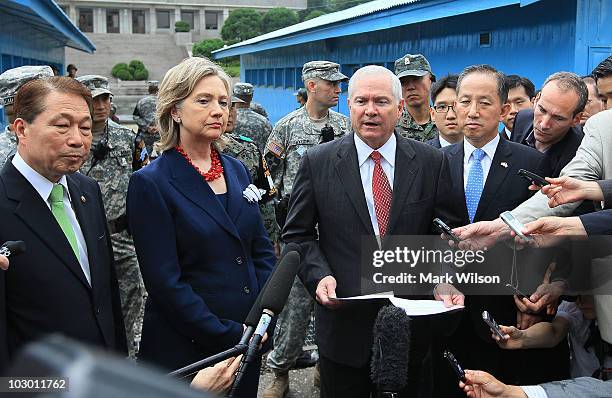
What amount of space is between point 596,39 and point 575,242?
551 centimetres

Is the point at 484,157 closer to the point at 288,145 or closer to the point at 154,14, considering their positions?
the point at 288,145

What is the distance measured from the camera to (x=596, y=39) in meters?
7.42

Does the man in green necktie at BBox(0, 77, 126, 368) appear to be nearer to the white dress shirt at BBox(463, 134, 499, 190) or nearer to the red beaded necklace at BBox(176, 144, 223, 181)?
the red beaded necklace at BBox(176, 144, 223, 181)

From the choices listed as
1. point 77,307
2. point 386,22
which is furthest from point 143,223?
point 386,22

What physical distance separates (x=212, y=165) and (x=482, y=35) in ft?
26.5

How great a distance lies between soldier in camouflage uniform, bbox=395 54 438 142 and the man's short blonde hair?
2782 mm

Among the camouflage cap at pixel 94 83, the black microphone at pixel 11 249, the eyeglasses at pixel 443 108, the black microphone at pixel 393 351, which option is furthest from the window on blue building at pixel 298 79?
the black microphone at pixel 11 249

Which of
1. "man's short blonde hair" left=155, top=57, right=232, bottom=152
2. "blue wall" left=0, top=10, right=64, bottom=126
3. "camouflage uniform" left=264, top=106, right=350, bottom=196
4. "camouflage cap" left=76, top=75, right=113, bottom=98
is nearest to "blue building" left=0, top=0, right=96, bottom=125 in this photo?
"blue wall" left=0, top=10, right=64, bottom=126

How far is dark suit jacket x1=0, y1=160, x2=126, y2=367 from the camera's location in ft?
7.84

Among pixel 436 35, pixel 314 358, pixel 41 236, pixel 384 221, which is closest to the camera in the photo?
pixel 41 236

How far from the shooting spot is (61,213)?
2621 millimetres

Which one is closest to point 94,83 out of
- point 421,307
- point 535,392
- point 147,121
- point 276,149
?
point 276,149

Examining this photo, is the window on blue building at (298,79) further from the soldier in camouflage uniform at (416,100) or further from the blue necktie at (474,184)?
the blue necktie at (474,184)

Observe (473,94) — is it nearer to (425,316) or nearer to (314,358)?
(425,316)
